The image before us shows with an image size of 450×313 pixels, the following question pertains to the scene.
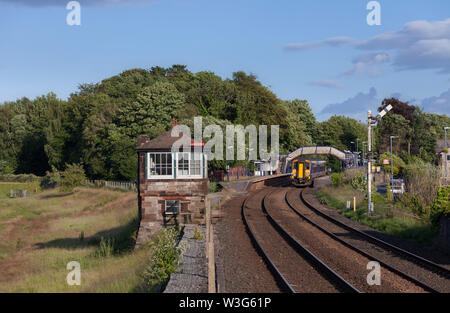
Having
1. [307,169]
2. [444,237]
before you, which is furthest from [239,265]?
[307,169]

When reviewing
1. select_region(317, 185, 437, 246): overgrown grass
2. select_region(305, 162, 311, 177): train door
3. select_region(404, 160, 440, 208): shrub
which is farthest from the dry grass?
select_region(305, 162, 311, 177): train door

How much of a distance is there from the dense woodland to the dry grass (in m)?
9.94

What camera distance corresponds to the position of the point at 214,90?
68.3 metres

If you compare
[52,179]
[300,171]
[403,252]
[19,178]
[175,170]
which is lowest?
[403,252]

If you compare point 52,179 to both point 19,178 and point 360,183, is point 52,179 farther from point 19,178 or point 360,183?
point 360,183

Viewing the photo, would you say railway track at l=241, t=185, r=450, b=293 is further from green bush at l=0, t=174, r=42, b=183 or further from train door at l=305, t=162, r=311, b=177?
green bush at l=0, t=174, r=42, b=183

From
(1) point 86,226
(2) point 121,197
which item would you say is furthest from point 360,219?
(2) point 121,197

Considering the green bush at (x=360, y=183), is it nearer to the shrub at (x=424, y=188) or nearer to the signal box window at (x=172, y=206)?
the shrub at (x=424, y=188)

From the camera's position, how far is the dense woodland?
196 ft

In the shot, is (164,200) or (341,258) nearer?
(341,258)

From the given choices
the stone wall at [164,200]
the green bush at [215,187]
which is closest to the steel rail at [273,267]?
the stone wall at [164,200]

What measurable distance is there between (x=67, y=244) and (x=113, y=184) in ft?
102

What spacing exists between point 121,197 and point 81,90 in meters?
62.0

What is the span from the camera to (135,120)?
197 feet
